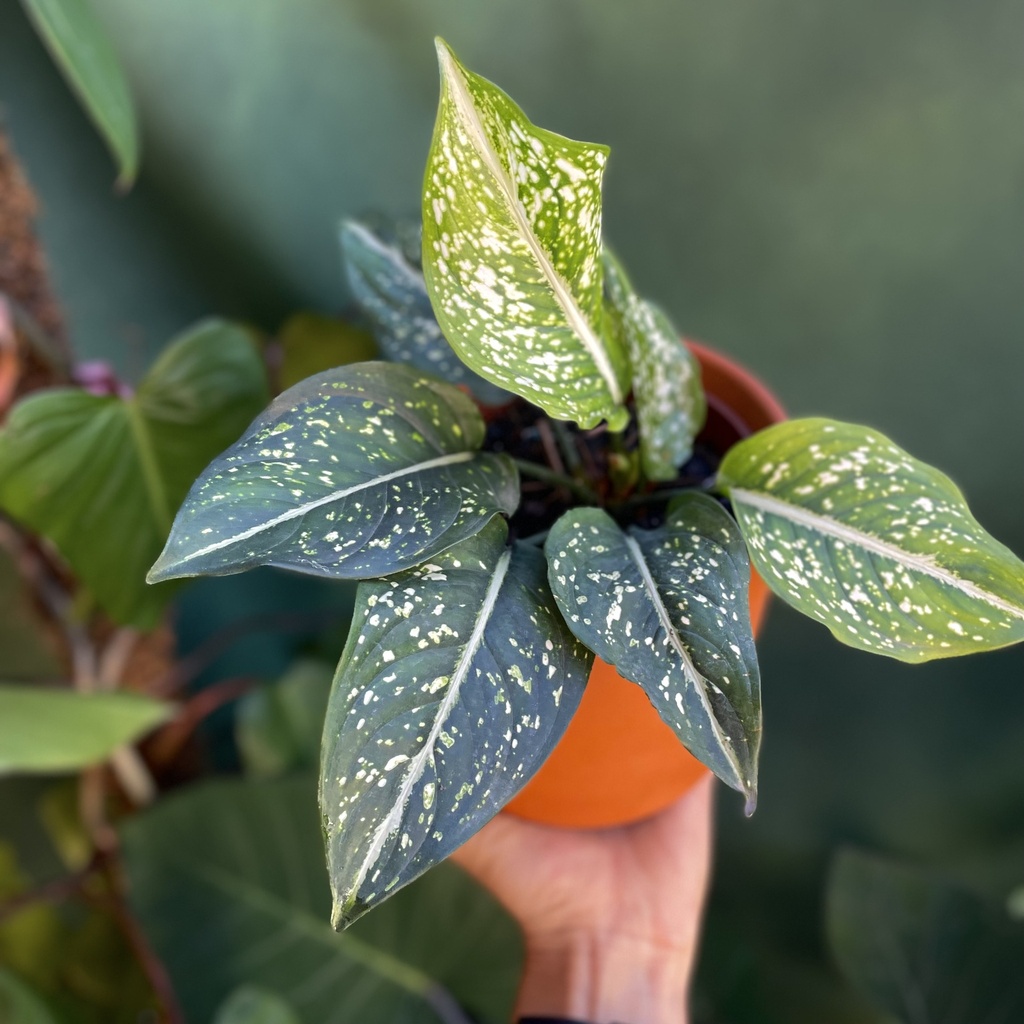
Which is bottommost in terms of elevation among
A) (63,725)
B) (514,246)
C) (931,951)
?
(931,951)

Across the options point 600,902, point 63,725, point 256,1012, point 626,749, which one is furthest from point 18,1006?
point 626,749

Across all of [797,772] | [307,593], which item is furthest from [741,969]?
[307,593]

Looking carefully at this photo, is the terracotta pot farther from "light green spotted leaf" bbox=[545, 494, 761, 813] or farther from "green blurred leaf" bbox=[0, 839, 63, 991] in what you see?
"green blurred leaf" bbox=[0, 839, 63, 991]

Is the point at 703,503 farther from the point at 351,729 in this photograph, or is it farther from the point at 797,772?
the point at 797,772

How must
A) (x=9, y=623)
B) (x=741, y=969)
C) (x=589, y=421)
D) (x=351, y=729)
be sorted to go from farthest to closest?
(x=741, y=969)
(x=9, y=623)
(x=589, y=421)
(x=351, y=729)

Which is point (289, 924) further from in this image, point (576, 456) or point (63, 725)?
point (576, 456)

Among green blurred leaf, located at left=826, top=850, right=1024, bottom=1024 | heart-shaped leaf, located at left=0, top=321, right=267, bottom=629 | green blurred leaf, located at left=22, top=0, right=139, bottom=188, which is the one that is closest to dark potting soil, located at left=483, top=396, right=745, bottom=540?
heart-shaped leaf, located at left=0, top=321, right=267, bottom=629
